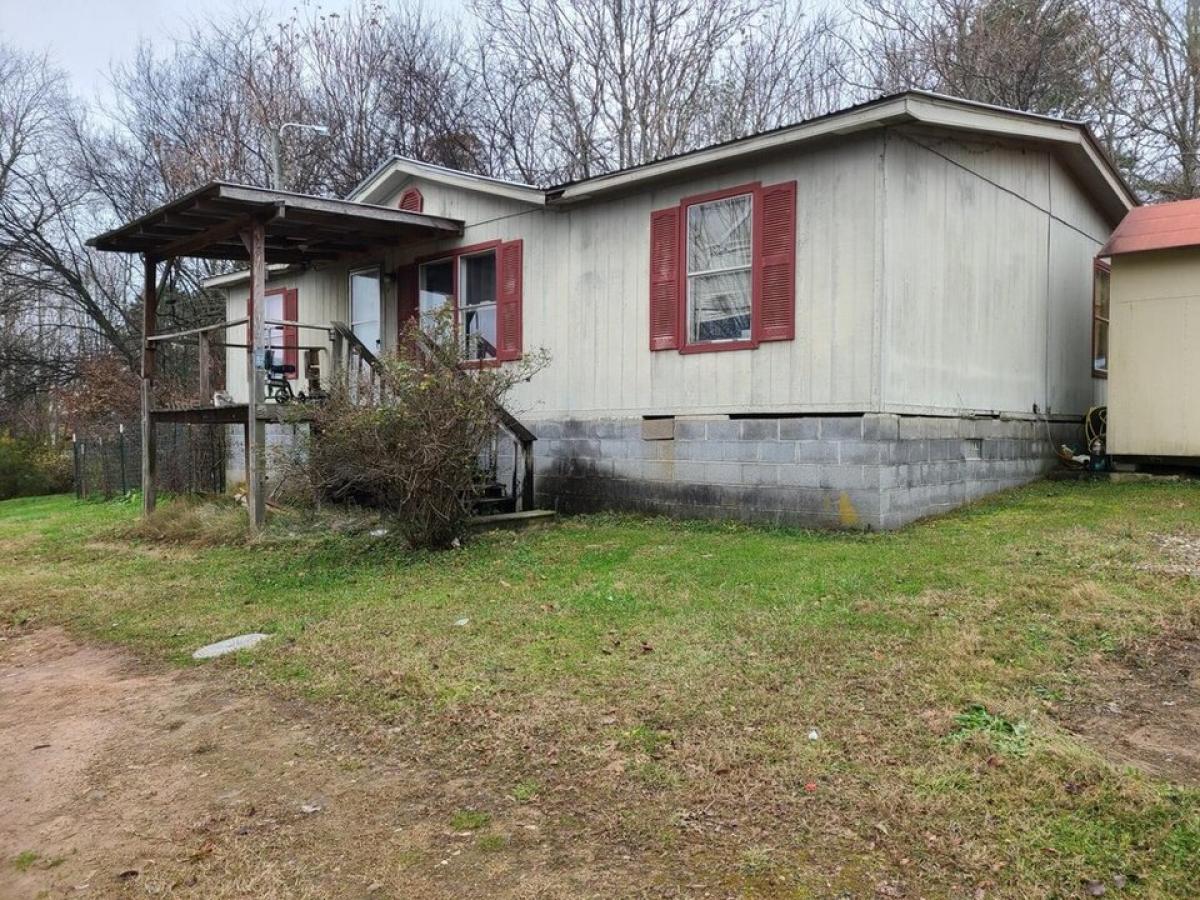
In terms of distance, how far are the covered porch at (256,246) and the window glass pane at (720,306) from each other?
7.33 feet

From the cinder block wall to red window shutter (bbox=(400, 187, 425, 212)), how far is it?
3.70m

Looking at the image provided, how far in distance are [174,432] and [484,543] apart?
28.9ft

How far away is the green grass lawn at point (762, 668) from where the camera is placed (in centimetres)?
258

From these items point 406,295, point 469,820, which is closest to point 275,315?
point 406,295

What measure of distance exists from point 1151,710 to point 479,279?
9061 mm

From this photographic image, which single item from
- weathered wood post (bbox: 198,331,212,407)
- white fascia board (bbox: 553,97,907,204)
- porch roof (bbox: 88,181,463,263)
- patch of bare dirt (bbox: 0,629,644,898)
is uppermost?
white fascia board (bbox: 553,97,907,204)

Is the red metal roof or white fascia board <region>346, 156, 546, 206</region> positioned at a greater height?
white fascia board <region>346, 156, 546, 206</region>

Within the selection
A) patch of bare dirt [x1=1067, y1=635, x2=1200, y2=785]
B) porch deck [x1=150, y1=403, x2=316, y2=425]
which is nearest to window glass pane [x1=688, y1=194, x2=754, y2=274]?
porch deck [x1=150, y1=403, x2=316, y2=425]

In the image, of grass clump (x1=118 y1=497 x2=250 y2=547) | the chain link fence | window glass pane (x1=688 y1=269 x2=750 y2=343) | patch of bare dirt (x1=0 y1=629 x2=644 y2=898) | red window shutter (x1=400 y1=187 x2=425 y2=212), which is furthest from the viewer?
the chain link fence

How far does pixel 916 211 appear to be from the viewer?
25.4 feet

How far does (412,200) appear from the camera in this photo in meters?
11.6

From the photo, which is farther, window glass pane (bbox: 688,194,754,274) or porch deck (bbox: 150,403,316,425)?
window glass pane (bbox: 688,194,754,274)

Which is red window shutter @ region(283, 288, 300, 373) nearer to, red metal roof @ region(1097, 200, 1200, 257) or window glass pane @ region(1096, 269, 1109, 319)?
red metal roof @ region(1097, 200, 1200, 257)

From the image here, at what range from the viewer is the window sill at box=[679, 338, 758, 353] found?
26.8ft
